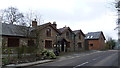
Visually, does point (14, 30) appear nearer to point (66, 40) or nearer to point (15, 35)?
point (15, 35)

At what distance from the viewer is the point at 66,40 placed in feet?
126

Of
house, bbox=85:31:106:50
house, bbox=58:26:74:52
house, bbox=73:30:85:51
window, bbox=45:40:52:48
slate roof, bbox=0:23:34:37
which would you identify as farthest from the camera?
house, bbox=85:31:106:50

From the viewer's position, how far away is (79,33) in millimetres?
46219

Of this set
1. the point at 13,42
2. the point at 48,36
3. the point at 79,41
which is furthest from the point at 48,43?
the point at 79,41

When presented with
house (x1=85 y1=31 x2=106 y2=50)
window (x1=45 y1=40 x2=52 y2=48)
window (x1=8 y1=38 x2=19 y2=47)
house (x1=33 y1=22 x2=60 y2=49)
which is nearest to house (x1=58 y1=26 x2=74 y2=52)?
house (x1=33 y1=22 x2=60 y2=49)

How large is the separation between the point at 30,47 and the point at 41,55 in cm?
289

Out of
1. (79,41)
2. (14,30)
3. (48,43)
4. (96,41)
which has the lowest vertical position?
(48,43)

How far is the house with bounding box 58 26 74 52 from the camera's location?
37312 millimetres

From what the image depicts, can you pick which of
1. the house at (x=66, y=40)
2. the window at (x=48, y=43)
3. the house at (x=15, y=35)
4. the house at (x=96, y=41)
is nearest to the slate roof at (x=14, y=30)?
the house at (x=15, y=35)

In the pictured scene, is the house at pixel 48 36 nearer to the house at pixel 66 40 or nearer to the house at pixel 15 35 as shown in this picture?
the house at pixel 66 40

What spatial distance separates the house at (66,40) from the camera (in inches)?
1469

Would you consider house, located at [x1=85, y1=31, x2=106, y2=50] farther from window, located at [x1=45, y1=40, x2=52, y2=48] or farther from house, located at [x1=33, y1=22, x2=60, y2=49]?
window, located at [x1=45, y1=40, x2=52, y2=48]

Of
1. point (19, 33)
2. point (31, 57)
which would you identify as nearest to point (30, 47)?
point (31, 57)

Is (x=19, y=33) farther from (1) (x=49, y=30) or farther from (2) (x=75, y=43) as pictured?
(2) (x=75, y=43)
